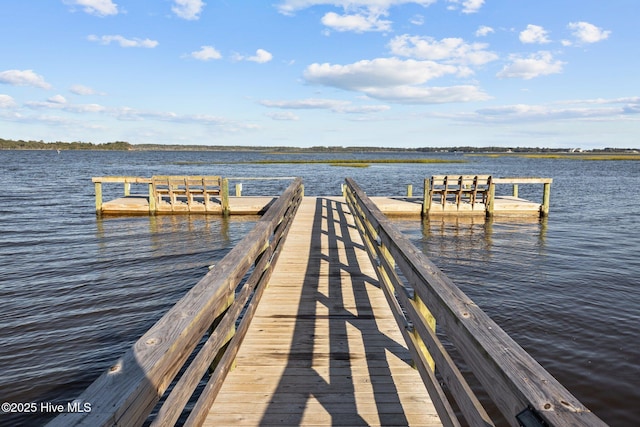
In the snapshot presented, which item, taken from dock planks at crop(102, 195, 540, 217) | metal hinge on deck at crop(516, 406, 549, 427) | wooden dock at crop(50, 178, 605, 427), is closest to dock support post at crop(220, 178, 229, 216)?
dock planks at crop(102, 195, 540, 217)

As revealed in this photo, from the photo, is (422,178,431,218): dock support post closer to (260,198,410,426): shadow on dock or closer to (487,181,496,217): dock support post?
(487,181,496,217): dock support post

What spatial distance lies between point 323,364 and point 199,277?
6.68 meters

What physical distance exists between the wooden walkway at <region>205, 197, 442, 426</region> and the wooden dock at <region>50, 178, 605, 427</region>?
1 cm

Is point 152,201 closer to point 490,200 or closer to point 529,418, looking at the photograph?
point 490,200

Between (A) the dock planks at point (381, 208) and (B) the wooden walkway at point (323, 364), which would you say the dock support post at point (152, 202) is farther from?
(B) the wooden walkway at point (323, 364)

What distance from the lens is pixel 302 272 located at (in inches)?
272

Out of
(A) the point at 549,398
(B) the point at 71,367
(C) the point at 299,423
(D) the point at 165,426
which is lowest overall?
(B) the point at 71,367

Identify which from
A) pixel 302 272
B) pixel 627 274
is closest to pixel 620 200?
pixel 627 274

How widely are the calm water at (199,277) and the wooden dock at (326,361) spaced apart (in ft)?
6.74

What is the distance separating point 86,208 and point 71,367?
17.3 meters

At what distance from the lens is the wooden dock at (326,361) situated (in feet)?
5.25

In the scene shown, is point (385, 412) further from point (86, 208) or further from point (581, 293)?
point (86, 208)

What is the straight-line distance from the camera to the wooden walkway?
2.98 m

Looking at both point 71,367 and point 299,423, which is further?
point 71,367
